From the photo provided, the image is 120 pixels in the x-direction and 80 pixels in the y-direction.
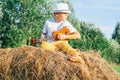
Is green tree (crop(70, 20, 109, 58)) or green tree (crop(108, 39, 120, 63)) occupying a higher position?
green tree (crop(70, 20, 109, 58))

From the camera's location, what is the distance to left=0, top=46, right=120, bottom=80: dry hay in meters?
8.27

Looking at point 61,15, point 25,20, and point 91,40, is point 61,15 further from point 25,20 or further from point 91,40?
point 91,40

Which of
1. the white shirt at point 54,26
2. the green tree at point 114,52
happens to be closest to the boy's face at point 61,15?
the white shirt at point 54,26

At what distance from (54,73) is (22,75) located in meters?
0.48

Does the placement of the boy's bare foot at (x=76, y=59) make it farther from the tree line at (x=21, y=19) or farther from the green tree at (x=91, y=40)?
the green tree at (x=91, y=40)

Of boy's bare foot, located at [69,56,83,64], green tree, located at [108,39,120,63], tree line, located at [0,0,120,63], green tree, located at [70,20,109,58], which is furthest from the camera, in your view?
green tree, located at [108,39,120,63]

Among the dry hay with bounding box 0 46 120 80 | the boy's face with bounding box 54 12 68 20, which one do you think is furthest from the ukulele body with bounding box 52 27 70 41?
the dry hay with bounding box 0 46 120 80

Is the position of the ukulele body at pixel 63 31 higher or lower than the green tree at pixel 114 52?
higher

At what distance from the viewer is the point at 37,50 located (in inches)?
337

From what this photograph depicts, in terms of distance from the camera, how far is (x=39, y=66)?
829 cm

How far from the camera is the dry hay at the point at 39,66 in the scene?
8266mm

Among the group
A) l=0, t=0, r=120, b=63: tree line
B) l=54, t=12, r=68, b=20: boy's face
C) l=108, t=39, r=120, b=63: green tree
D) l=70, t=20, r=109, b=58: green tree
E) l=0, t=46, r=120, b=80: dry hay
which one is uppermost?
l=54, t=12, r=68, b=20: boy's face

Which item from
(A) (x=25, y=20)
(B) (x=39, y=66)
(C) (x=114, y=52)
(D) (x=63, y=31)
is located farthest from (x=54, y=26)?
(C) (x=114, y=52)

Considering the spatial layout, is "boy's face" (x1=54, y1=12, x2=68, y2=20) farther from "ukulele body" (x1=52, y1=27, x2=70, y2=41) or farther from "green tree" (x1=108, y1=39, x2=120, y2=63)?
"green tree" (x1=108, y1=39, x2=120, y2=63)
